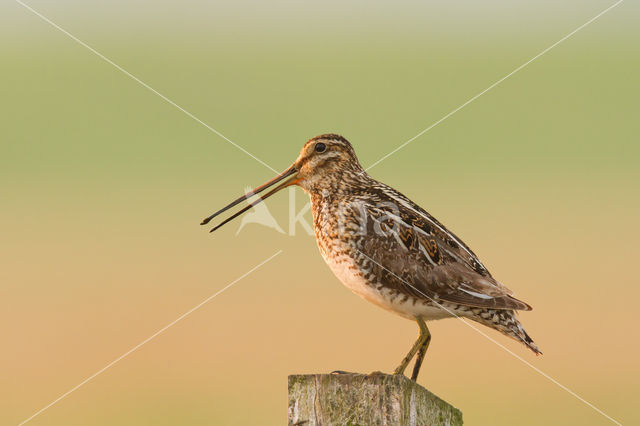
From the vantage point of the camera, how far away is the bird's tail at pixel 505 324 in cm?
539

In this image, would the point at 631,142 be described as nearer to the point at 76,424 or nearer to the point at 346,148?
the point at 76,424

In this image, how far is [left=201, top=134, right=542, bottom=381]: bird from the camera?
528 cm

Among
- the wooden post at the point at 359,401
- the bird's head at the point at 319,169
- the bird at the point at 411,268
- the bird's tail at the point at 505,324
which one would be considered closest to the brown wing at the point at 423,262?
the bird at the point at 411,268

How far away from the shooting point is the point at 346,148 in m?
6.17

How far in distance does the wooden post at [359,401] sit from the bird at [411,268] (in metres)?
1.34

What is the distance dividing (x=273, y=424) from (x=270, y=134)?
35.8 ft

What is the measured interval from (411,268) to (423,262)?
0.08 meters

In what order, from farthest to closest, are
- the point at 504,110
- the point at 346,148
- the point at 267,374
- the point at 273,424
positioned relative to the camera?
1. the point at 504,110
2. the point at 267,374
3. the point at 273,424
4. the point at 346,148

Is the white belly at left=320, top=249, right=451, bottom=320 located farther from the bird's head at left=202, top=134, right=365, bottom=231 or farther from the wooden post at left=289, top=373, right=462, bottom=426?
the wooden post at left=289, top=373, right=462, bottom=426

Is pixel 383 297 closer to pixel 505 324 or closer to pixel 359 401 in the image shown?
pixel 505 324

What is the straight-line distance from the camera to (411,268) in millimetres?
5320

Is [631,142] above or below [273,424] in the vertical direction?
above

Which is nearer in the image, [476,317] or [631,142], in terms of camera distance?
[476,317]

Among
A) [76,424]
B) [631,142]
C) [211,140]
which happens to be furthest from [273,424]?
[631,142]
